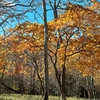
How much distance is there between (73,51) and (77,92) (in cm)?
3430

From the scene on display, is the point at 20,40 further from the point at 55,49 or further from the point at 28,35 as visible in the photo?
the point at 55,49

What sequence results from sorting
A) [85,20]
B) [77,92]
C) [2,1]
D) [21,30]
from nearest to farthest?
1. [2,1]
2. [85,20]
3. [21,30]
4. [77,92]

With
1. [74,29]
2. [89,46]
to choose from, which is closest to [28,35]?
[74,29]

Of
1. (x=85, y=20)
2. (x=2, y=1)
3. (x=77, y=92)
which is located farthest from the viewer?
(x=77, y=92)

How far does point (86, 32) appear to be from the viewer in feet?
41.6

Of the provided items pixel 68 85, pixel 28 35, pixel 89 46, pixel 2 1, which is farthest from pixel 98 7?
pixel 68 85

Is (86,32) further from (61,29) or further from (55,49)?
(55,49)

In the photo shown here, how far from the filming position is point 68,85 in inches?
1810

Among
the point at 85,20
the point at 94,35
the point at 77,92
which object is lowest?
the point at 77,92

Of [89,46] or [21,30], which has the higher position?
[21,30]

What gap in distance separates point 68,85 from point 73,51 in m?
33.7

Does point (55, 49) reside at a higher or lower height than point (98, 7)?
lower

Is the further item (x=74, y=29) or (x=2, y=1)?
(x=74, y=29)

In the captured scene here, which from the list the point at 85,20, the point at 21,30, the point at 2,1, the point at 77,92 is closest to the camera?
the point at 2,1
